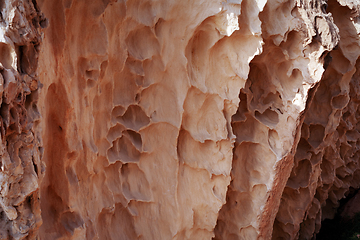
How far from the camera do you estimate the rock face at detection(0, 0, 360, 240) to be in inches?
64.9

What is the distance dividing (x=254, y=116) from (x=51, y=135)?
3.69ft

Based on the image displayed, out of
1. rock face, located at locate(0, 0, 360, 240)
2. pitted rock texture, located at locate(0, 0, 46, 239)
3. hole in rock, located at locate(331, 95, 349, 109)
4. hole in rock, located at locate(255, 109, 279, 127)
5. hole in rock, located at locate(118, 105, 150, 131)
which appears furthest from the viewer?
hole in rock, located at locate(331, 95, 349, 109)

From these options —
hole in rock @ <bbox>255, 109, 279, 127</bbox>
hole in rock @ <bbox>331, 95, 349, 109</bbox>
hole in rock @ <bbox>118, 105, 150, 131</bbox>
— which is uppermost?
hole in rock @ <bbox>118, 105, 150, 131</bbox>

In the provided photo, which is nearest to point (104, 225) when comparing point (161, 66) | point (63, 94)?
point (63, 94)

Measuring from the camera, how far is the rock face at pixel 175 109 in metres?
1.65

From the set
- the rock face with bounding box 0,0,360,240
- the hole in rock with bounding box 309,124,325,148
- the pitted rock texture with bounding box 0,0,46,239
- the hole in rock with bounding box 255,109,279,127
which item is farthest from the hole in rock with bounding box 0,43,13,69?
the hole in rock with bounding box 309,124,325,148

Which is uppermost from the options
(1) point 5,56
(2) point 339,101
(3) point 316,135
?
(1) point 5,56

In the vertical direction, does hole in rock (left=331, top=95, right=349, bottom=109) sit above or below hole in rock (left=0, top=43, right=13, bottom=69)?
below

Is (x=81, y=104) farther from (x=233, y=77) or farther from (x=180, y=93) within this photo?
(x=233, y=77)

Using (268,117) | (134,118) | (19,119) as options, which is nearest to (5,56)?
(19,119)

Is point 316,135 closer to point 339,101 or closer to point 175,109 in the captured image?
point 339,101

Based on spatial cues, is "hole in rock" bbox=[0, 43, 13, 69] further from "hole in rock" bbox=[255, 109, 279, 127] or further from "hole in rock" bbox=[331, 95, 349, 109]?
"hole in rock" bbox=[331, 95, 349, 109]

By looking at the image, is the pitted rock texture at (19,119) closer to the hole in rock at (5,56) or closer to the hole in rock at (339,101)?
the hole in rock at (5,56)

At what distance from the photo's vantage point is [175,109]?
1.98m
